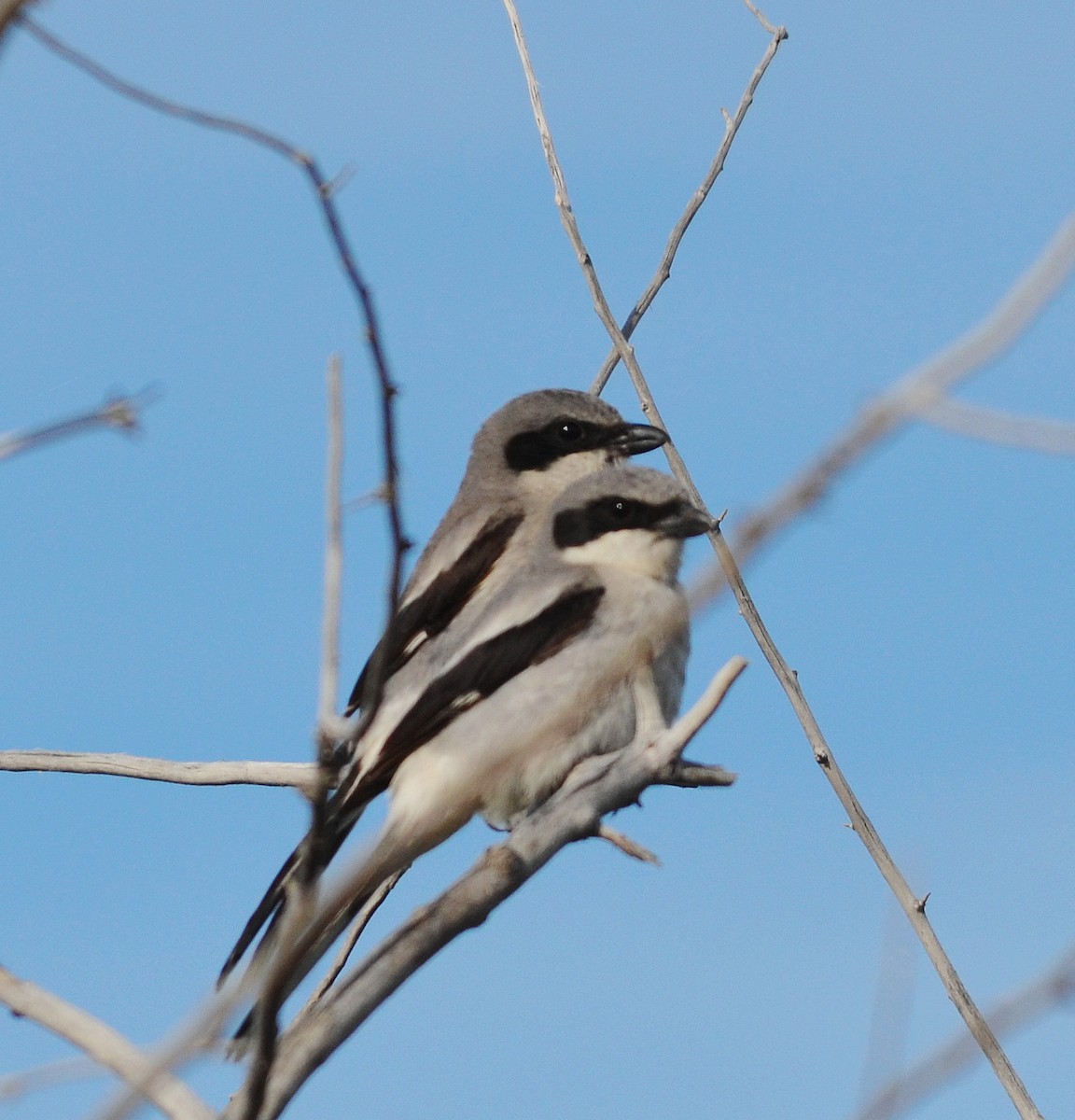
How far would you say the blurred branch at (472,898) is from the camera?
8.48 feet

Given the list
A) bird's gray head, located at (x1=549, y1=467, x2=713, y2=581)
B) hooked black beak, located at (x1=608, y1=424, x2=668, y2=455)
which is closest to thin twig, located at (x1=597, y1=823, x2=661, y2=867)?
bird's gray head, located at (x1=549, y1=467, x2=713, y2=581)

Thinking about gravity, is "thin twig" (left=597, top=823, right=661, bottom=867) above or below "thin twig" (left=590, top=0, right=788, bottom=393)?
below

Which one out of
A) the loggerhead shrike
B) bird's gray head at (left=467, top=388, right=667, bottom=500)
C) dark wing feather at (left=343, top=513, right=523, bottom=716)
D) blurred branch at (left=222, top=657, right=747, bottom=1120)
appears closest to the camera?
blurred branch at (left=222, top=657, right=747, bottom=1120)

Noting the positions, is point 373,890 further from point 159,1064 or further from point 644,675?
point 159,1064

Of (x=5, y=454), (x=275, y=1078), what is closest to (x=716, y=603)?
(x=5, y=454)

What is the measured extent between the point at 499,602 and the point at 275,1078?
1891 millimetres

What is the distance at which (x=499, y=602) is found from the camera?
169 inches

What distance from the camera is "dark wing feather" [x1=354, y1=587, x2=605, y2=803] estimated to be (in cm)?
398

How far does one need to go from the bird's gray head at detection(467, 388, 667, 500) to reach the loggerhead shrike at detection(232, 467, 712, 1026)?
3.21ft

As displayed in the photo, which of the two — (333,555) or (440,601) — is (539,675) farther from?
(333,555)

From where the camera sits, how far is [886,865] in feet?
11.8

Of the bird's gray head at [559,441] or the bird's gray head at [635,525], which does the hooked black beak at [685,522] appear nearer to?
the bird's gray head at [635,525]

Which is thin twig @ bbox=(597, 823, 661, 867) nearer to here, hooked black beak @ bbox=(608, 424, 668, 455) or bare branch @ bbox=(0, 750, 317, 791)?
bare branch @ bbox=(0, 750, 317, 791)

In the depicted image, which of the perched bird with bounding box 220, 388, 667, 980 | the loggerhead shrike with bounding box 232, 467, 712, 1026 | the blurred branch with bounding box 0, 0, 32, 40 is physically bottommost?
the loggerhead shrike with bounding box 232, 467, 712, 1026
